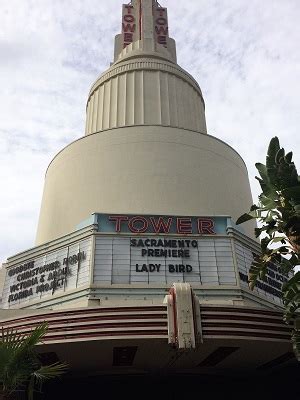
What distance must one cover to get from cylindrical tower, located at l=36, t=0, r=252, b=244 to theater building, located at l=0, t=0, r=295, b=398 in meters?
0.06

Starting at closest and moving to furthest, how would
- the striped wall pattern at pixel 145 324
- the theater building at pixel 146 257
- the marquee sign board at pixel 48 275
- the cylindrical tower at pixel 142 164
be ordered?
the striped wall pattern at pixel 145 324 < the theater building at pixel 146 257 < the marquee sign board at pixel 48 275 < the cylindrical tower at pixel 142 164

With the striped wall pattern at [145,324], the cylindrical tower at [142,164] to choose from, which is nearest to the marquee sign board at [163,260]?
the striped wall pattern at [145,324]

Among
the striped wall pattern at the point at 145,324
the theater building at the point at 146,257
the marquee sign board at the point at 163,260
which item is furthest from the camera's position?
the marquee sign board at the point at 163,260

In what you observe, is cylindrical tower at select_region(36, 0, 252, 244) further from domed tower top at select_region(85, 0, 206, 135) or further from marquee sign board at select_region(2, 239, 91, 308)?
marquee sign board at select_region(2, 239, 91, 308)

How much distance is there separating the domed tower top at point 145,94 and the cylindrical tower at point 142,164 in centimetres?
6

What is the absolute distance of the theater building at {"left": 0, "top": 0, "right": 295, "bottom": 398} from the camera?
12.5 metres

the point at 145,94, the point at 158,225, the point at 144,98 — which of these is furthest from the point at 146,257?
the point at 145,94

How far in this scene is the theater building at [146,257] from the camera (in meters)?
12.5

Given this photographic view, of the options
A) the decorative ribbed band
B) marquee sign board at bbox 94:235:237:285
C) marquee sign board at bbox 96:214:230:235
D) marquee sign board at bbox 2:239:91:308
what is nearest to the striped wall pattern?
marquee sign board at bbox 94:235:237:285

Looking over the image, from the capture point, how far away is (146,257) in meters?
15.5

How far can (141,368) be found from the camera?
16.4m

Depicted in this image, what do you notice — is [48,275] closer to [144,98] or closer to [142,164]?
[142,164]

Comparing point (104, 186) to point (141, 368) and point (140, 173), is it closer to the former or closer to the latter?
point (140, 173)

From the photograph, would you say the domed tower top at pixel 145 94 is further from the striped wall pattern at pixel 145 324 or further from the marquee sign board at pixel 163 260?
the striped wall pattern at pixel 145 324
